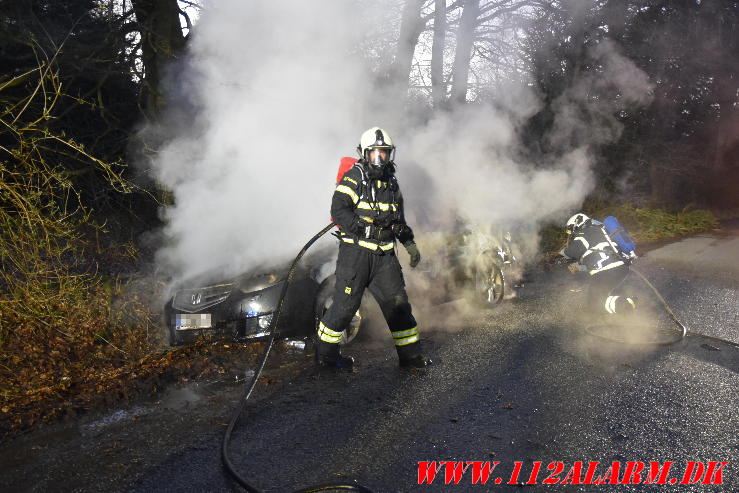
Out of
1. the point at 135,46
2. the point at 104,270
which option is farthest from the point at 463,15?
the point at 104,270

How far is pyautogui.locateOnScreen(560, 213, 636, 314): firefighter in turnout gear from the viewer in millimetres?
5996

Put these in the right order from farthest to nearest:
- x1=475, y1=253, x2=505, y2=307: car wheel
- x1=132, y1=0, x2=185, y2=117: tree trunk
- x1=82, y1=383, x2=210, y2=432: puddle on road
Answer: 1. x1=132, y1=0, x2=185, y2=117: tree trunk
2. x1=475, y1=253, x2=505, y2=307: car wheel
3. x1=82, y1=383, x2=210, y2=432: puddle on road

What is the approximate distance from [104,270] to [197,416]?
4.96 m

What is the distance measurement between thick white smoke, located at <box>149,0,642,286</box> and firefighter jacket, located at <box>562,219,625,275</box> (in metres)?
1.51

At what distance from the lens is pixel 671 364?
4684mm

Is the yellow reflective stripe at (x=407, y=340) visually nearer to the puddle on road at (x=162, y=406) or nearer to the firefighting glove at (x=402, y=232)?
the firefighting glove at (x=402, y=232)

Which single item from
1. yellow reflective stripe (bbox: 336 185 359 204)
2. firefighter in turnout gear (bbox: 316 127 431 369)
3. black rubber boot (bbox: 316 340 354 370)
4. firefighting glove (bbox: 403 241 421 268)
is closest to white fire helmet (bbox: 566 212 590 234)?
firefighting glove (bbox: 403 241 421 268)

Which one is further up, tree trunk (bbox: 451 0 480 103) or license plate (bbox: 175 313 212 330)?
tree trunk (bbox: 451 0 480 103)

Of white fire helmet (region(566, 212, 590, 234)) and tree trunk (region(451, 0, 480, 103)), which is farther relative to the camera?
tree trunk (region(451, 0, 480, 103))

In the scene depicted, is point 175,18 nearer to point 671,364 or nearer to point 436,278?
point 436,278

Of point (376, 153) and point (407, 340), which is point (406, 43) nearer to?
point (376, 153)

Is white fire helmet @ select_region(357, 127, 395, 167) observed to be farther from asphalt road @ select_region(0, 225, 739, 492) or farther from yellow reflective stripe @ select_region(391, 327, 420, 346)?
asphalt road @ select_region(0, 225, 739, 492)

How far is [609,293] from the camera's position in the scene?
6.07 m

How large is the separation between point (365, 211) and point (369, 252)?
0.37 m
